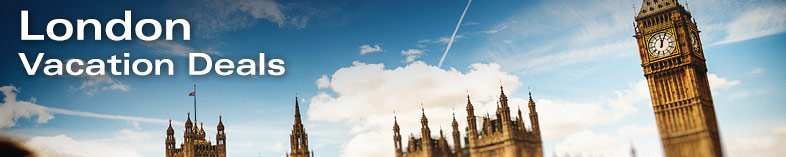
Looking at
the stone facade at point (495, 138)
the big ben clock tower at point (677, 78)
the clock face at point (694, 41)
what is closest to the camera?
the big ben clock tower at point (677, 78)

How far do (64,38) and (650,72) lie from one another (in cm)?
7445

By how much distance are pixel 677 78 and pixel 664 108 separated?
14.3ft

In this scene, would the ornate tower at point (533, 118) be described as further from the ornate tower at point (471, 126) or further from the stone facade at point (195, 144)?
the stone facade at point (195, 144)

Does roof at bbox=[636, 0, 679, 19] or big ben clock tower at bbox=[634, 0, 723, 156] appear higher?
roof at bbox=[636, 0, 679, 19]

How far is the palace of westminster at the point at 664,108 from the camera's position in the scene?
87.9 meters

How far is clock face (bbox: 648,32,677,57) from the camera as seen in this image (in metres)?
91.5

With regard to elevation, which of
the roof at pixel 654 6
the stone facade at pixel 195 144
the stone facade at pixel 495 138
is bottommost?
the stone facade at pixel 495 138

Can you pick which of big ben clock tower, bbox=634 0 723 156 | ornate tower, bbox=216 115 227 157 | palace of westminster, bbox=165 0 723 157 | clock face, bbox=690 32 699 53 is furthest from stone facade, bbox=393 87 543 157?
ornate tower, bbox=216 115 227 157

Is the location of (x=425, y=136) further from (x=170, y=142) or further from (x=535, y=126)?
(x=170, y=142)

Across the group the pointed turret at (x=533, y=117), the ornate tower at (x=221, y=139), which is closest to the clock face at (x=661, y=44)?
the pointed turret at (x=533, y=117)

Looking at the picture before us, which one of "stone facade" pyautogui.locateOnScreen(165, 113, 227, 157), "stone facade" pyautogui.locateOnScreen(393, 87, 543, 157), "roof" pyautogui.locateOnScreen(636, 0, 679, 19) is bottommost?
"stone facade" pyautogui.locateOnScreen(393, 87, 543, 157)

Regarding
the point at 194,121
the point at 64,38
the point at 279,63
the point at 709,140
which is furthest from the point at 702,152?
the point at 194,121

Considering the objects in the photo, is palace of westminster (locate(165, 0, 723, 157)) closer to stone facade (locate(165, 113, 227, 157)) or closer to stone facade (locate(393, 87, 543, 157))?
stone facade (locate(393, 87, 543, 157))

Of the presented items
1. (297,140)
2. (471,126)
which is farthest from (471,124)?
(297,140)
